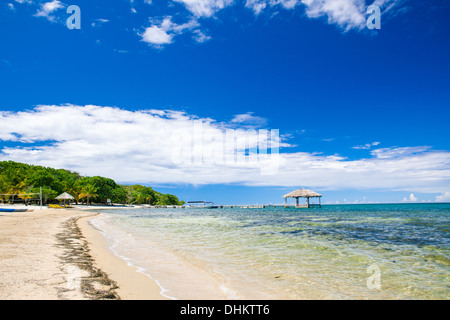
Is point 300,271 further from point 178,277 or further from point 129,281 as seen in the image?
point 129,281

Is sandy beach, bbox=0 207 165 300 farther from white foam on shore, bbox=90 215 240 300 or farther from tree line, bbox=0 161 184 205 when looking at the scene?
tree line, bbox=0 161 184 205

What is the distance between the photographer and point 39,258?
707 cm

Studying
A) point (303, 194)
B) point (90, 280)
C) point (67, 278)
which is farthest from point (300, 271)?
point (303, 194)

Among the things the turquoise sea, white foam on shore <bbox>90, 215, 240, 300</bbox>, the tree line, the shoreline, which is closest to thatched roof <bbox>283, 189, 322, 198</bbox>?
the turquoise sea

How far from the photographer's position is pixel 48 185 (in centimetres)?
7544

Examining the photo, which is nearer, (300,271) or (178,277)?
(178,277)

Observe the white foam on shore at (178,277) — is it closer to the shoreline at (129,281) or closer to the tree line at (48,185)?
the shoreline at (129,281)

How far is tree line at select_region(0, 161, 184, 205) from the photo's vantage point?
→ 229 feet
